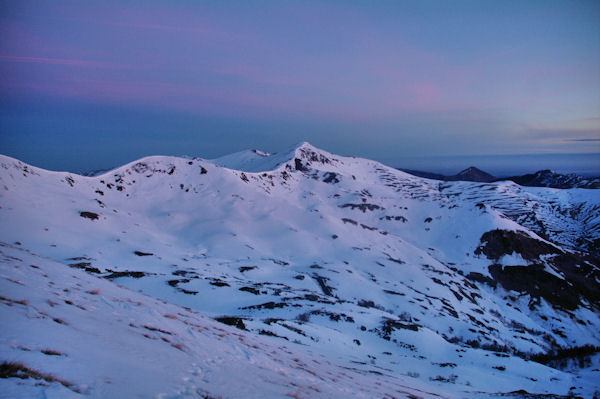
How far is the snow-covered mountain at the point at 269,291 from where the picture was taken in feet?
21.5

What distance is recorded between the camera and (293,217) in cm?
10356

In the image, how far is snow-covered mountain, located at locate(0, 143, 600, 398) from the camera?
6.57 meters

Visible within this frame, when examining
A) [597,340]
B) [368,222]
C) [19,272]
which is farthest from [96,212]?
[597,340]

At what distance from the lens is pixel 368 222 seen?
134 metres

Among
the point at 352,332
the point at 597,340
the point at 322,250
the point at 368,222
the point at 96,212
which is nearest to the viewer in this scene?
the point at 352,332

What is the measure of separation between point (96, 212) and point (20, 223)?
1557 centimetres

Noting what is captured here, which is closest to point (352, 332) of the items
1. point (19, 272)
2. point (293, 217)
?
point (19, 272)

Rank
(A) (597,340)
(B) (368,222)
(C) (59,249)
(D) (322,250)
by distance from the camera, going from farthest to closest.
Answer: (B) (368,222) < (A) (597,340) < (D) (322,250) < (C) (59,249)

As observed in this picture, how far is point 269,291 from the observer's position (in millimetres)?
38875

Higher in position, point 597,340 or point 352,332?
point 352,332

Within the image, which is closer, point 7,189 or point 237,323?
point 237,323

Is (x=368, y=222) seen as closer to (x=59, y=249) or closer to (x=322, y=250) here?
(x=322, y=250)

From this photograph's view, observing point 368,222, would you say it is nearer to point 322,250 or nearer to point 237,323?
point 322,250

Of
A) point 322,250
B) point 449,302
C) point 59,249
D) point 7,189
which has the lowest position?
point 449,302
